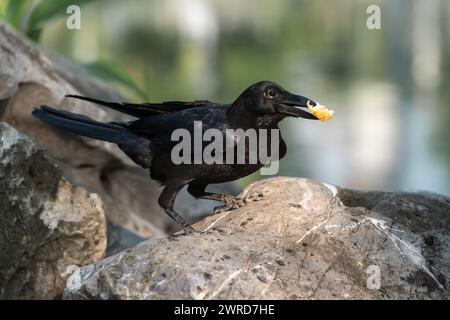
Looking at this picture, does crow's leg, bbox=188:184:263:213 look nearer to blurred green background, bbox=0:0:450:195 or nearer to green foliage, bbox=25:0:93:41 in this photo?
blurred green background, bbox=0:0:450:195

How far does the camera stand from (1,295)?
477 centimetres

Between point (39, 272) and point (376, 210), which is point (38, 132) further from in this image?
point (376, 210)

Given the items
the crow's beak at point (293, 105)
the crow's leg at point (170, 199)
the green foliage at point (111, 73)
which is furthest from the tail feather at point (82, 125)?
the green foliage at point (111, 73)

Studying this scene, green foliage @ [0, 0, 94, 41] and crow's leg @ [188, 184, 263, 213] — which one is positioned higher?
green foliage @ [0, 0, 94, 41]

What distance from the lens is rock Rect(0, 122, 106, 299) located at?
4664mm

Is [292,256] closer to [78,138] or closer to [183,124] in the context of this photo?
[183,124]

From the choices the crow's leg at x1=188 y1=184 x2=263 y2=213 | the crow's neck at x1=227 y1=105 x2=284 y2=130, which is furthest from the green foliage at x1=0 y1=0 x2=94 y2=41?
the crow's neck at x1=227 y1=105 x2=284 y2=130

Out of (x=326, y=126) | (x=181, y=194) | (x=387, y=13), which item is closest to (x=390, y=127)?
(x=326, y=126)

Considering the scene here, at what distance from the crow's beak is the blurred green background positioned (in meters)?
2.79

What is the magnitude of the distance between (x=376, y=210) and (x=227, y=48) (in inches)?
1168

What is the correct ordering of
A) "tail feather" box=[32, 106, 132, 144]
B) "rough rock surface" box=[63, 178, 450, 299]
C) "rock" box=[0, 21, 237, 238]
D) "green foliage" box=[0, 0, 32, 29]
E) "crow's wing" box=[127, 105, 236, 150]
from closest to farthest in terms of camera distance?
1. "rough rock surface" box=[63, 178, 450, 299]
2. "crow's wing" box=[127, 105, 236, 150]
3. "tail feather" box=[32, 106, 132, 144]
4. "rock" box=[0, 21, 237, 238]
5. "green foliage" box=[0, 0, 32, 29]

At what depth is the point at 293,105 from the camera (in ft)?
15.3

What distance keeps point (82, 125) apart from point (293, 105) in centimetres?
142

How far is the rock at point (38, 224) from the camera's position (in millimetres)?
4664
